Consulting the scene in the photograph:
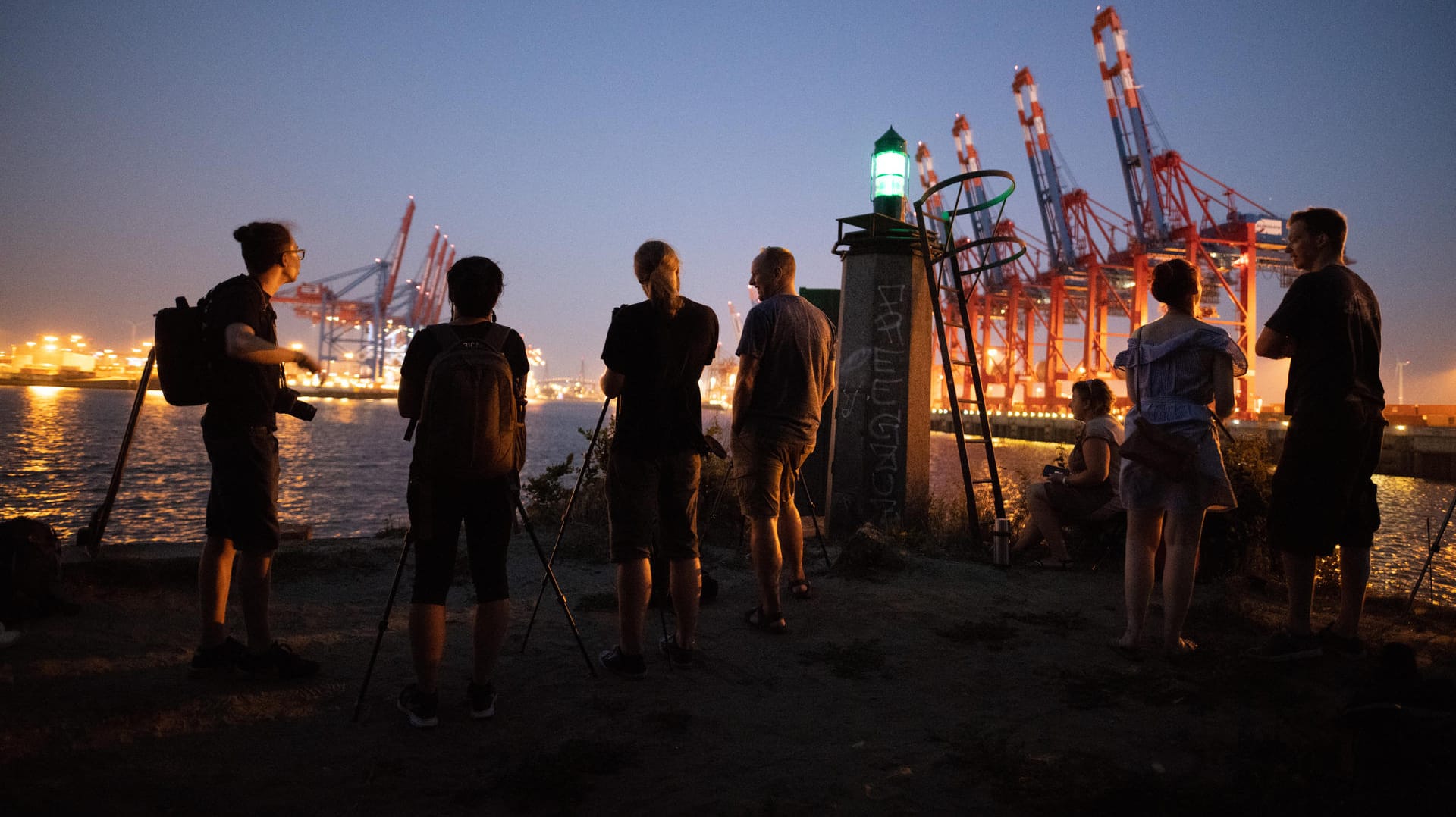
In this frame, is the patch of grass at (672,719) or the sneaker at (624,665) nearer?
the patch of grass at (672,719)

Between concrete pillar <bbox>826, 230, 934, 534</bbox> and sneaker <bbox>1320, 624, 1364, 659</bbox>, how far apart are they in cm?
361

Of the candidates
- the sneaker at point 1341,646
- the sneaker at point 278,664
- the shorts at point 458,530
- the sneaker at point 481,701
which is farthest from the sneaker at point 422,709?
the sneaker at point 1341,646

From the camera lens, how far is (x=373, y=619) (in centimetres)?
408

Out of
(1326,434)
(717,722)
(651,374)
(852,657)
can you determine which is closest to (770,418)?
(651,374)

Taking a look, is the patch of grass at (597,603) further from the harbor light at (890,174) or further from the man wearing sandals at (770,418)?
the harbor light at (890,174)

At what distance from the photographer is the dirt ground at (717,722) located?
216cm

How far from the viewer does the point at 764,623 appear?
3932 mm

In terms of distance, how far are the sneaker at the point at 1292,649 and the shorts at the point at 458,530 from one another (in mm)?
3091

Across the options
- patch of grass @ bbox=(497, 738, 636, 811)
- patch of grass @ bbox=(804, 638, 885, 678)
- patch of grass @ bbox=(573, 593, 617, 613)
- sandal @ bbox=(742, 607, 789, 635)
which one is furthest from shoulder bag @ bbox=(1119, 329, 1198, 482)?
patch of grass @ bbox=(573, 593, 617, 613)

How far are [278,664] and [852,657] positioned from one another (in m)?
2.28

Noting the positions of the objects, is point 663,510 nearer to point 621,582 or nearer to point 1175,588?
point 621,582

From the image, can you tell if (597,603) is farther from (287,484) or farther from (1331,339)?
(287,484)

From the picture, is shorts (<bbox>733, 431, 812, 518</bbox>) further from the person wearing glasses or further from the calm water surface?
the calm water surface

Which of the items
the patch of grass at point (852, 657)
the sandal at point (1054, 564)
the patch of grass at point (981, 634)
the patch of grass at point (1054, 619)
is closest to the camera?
the patch of grass at point (852, 657)
